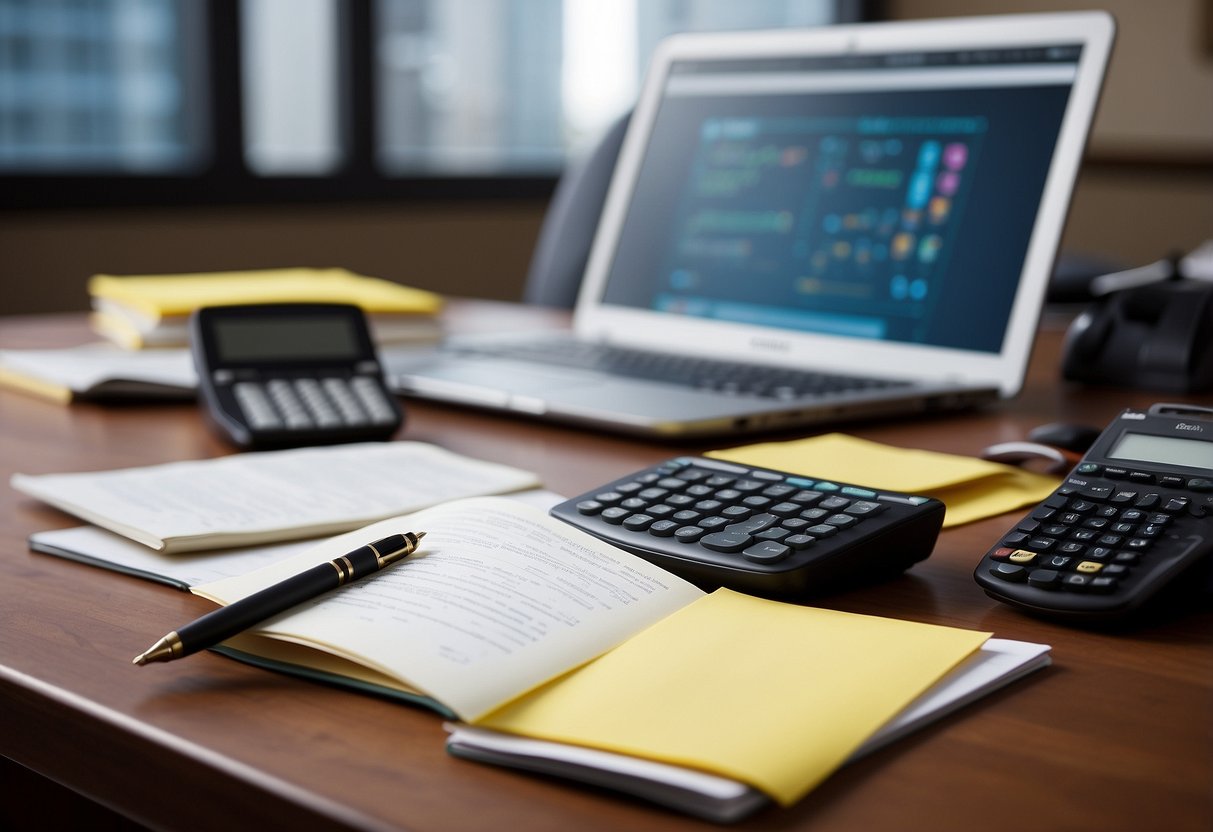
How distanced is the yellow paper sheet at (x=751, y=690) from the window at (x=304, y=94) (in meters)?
2.50

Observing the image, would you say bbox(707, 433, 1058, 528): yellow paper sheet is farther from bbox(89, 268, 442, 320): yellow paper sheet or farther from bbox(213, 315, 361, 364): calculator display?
bbox(89, 268, 442, 320): yellow paper sheet

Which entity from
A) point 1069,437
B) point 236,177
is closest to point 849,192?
point 1069,437

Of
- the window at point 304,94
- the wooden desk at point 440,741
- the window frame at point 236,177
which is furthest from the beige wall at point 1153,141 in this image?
the wooden desk at point 440,741

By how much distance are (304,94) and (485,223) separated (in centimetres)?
57

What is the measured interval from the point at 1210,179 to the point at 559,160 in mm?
2065

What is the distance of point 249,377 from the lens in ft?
3.31

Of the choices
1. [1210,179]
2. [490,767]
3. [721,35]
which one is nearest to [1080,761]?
[490,767]

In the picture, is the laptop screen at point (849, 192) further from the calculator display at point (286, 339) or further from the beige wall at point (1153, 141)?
the beige wall at point (1153, 141)

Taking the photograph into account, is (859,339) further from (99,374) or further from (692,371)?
(99,374)

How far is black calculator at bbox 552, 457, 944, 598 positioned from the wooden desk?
0.02 meters

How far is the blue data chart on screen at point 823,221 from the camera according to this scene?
1.10m

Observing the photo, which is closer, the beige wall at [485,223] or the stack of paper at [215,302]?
the stack of paper at [215,302]

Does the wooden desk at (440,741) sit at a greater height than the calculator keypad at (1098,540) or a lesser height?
lesser

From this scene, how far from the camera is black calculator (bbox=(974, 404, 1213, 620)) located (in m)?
0.54
